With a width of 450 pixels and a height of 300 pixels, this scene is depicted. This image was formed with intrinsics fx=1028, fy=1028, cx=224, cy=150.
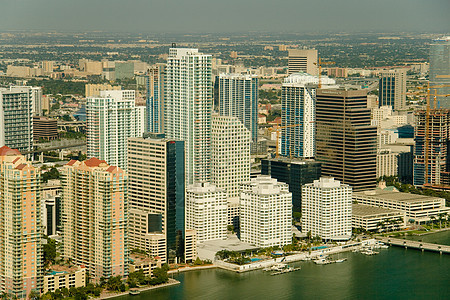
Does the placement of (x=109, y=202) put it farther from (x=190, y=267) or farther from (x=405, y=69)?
(x=405, y=69)

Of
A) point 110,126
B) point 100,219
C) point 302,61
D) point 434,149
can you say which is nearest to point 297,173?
point 110,126

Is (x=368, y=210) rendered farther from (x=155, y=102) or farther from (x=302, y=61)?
(x=302, y=61)

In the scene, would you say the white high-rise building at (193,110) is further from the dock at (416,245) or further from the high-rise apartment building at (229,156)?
the dock at (416,245)

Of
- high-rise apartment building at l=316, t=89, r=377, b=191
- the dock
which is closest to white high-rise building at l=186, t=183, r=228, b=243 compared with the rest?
the dock

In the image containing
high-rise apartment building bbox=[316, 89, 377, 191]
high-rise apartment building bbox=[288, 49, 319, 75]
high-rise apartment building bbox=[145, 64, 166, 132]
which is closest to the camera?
high-rise apartment building bbox=[145, 64, 166, 132]

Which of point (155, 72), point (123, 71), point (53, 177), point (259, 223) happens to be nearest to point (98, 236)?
point (259, 223)

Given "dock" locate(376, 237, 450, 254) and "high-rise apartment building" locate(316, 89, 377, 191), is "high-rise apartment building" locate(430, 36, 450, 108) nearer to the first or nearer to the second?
"high-rise apartment building" locate(316, 89, 377, 191)
